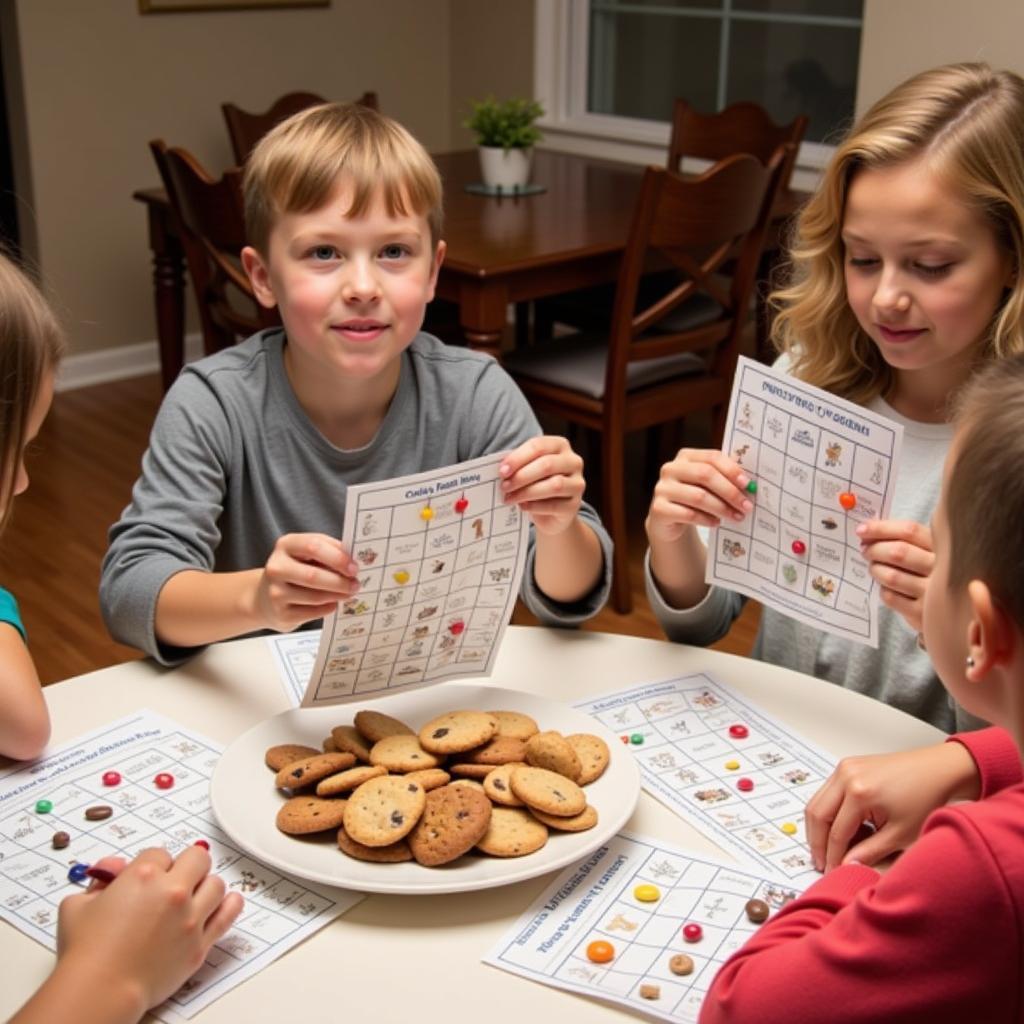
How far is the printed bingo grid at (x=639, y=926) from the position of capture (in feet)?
3.00

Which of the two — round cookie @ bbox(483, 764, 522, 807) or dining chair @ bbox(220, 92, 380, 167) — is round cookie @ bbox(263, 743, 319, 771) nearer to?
round cookie @ bbox(483, 764, 522, 807)

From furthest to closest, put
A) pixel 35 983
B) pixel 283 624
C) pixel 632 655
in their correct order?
pixel 632 655
pixel 283 624
pixel 35 983

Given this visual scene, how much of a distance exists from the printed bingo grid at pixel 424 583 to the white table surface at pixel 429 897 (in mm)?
103

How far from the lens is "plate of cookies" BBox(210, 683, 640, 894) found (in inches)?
38.9

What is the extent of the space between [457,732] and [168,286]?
2.96 meters

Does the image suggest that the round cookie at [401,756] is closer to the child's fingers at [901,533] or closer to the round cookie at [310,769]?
the round cookie at [310,769]

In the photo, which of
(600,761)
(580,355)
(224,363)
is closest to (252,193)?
(224,363)

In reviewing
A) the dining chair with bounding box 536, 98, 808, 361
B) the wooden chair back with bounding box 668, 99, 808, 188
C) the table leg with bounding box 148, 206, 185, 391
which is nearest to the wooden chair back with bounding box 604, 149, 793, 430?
the dining chair with bounding box 536, 98, 808, 361

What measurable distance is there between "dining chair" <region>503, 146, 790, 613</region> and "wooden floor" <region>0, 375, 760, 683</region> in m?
0.37

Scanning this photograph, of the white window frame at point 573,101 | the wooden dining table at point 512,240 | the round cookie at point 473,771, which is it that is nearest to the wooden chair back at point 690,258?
the wooden dining table at point 512,240

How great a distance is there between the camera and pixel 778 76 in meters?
4.44

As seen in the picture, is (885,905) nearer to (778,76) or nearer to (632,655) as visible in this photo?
(632,655)

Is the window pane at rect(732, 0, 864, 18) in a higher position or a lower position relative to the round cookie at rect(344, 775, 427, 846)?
higher

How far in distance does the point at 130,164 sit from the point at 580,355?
2081 mm
